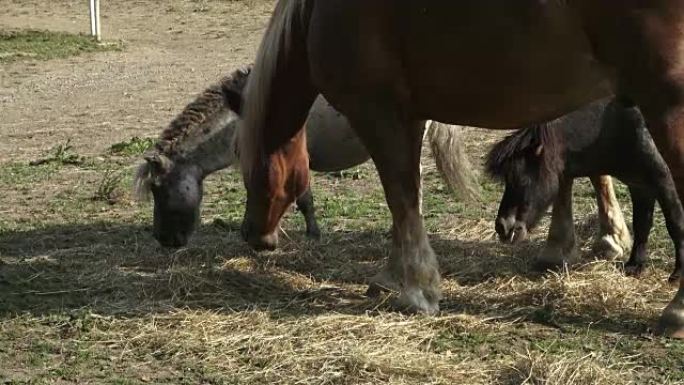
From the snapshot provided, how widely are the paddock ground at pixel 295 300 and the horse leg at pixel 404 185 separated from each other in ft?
0.52

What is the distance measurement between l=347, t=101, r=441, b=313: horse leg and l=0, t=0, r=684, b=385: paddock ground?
16cm

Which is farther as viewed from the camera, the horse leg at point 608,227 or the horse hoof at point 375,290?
the horse leg at point 608,227

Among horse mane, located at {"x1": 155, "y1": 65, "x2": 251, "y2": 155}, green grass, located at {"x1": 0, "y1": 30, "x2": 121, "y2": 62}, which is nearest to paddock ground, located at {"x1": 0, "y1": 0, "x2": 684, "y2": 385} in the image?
horse mane, located at {"x1": 155, "y1": 65, "x2": 251, "y2": 155}

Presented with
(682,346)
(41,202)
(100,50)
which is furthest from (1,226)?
(100,50)

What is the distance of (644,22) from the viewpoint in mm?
4113

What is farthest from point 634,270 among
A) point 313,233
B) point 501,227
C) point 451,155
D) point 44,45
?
point 44,45

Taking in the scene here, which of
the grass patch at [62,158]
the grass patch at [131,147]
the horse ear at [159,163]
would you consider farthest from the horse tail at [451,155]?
the grass patch at [62,158]

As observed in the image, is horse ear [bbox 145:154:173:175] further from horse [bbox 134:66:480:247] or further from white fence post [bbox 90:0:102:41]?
white fence post [bbox 90:0:102:41]

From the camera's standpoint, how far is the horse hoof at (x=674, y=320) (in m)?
4.47

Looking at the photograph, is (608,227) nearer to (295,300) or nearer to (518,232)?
(518,232)

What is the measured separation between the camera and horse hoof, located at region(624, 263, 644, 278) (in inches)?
221

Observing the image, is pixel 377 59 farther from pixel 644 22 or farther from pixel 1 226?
pixel 1 226

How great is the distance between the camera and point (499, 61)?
4.49 m

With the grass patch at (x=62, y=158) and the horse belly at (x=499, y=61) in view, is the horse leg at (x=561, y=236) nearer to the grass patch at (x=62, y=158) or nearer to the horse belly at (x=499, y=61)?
the horse belly at (x=499, y=61)
